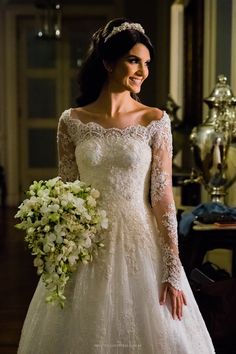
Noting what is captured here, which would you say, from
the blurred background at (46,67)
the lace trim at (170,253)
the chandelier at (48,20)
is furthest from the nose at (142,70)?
the chandelier at (48,20)

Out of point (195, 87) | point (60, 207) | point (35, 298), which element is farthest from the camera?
point (195, 87)

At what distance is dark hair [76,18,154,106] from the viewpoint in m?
1.80

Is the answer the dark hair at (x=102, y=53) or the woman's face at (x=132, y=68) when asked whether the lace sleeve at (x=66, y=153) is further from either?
the woman's face at (x=132, y=68)

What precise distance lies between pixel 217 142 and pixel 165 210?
1.68 m

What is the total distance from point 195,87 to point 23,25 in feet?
12.4

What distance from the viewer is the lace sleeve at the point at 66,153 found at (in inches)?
75.6

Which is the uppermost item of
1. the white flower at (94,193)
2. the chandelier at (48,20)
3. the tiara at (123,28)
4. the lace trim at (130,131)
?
the chandelier at (48,20)

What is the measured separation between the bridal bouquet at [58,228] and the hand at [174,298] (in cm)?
22

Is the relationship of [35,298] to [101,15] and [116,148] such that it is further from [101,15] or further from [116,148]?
[101,15]

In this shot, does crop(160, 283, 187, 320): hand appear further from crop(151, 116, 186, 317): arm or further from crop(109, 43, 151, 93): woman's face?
crop(109, 43, 151, 93): woman's face

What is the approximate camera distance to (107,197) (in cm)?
183

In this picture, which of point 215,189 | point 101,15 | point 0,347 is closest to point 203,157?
point 215,189

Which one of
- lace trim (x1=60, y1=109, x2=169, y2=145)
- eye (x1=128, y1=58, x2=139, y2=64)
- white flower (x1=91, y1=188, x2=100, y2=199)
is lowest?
white flower (x1=91, y1=188, x2=100, y2=199)

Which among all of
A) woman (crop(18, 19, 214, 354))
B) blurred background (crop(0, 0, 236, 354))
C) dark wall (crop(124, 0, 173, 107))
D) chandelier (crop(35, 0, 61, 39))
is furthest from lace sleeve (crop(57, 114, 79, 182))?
dark wall (crop(124, 0, 173, 107))
